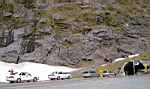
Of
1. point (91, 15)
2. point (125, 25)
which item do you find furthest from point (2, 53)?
point (125, 25)

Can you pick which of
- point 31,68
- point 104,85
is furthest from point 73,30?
point 104,85

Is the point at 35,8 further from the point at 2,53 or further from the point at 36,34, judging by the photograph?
the point at 2,53

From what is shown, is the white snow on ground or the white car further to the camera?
the white snow on ground

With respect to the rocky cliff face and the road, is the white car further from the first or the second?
the road

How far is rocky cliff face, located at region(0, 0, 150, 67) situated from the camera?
91438 millimetres

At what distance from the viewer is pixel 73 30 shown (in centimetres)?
9631

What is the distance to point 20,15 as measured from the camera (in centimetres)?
10169

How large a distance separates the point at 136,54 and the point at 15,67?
27.0 meters

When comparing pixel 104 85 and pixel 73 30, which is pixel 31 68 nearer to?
pixel 73 30

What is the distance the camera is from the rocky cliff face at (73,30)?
91.4 metres

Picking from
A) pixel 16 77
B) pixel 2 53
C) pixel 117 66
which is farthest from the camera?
pixel 2 53

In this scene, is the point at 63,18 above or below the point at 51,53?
above

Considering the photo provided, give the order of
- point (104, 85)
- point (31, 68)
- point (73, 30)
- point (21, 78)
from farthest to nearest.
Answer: point (73, 30) < point (31, 68) < point (21, 78) < point (104, 85)

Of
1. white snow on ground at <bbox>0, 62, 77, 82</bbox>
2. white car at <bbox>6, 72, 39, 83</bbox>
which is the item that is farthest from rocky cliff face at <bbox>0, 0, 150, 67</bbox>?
white car at <bbox>6, 72, 39, 83</bbox>
